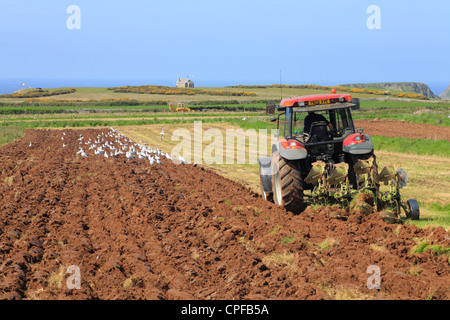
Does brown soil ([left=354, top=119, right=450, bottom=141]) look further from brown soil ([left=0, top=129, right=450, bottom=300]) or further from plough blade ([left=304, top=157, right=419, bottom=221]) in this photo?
plough blade ([left=304, top=157, right=419, bottom=221])

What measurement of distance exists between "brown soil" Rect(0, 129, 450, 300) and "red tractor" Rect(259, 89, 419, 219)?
0.44m

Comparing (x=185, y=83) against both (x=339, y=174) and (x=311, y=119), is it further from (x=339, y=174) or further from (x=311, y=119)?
A: (x=339, y=174)

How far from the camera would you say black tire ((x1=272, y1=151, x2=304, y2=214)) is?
29.0 ft

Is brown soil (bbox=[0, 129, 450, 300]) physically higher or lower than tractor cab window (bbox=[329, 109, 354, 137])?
lower

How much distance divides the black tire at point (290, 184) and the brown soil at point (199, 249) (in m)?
0.23

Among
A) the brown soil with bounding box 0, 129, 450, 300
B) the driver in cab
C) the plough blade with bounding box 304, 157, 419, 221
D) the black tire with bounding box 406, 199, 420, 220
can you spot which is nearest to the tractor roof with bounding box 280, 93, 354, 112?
the driver in cab

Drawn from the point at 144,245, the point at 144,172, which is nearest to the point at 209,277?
the point at 144,245

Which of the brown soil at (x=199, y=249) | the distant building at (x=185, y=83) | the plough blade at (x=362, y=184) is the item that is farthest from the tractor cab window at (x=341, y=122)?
the distant building at (x=185, y=83)

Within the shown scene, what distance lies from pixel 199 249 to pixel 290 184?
7.70ft

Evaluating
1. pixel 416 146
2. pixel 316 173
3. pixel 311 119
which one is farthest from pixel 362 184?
pixel 416 146

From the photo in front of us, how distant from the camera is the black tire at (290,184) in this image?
884 cm

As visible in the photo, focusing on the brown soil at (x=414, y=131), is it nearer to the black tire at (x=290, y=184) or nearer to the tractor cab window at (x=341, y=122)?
the tractor cab window at (x=341, y=122)

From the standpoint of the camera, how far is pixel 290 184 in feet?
29.1

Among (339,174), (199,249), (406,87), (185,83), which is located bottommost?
→ (199,249)
